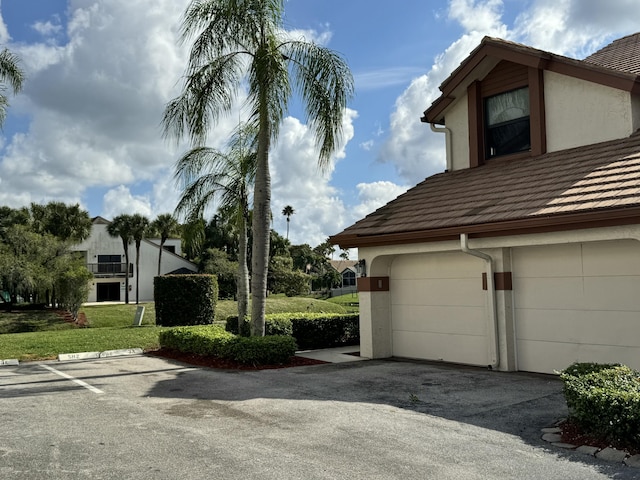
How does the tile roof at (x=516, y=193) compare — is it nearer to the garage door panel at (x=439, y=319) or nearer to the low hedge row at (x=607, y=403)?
the garage door panel at (x=439, y=319)

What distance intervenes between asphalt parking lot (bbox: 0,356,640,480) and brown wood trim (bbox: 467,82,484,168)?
17.1ft

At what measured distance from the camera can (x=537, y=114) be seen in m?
12.3

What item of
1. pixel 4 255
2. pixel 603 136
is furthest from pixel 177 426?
pixel 4 255

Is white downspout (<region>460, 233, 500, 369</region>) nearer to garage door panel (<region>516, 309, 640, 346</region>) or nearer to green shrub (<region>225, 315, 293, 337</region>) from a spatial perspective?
garage door panel (<region>516, 309, 640, 346</region>)

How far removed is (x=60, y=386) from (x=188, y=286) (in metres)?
15.6

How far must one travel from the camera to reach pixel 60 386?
10461 mm

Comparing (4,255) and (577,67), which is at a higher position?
(577,67)

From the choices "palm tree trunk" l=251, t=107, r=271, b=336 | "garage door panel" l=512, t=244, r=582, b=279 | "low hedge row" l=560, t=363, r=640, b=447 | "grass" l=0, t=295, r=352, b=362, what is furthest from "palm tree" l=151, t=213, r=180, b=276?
"low hedge row" l=560, t=363, r=640, b=447

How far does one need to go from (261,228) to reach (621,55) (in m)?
9.79

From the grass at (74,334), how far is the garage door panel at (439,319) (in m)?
7.82

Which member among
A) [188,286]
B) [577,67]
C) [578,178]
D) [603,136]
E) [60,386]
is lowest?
[60,386]

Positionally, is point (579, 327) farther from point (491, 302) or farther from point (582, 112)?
point (582, 112)

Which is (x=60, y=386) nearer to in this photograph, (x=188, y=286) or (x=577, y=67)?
(x=577, y=67)

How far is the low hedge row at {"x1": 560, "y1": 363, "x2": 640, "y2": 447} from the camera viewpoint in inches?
229
